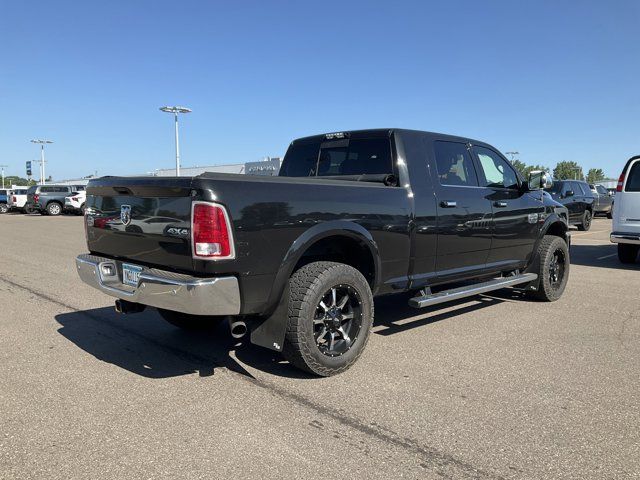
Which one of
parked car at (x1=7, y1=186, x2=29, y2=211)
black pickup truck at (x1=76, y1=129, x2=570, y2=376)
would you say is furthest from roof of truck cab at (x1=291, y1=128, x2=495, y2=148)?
parked car at (x1=7, y1=186, x2=29, y2=211)

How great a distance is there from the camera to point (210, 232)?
10.5 ft

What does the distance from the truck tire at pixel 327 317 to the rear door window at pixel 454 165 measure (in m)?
1.58

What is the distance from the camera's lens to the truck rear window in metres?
4.70

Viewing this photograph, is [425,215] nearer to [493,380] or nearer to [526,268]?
[493,380]

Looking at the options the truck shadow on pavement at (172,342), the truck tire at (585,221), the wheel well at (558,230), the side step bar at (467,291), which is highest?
the wheel well at (558,230)

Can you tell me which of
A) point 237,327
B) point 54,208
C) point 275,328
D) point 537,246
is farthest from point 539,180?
point 54,208

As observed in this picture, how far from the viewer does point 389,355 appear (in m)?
4.35

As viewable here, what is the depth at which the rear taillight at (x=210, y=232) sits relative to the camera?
3.19 meters

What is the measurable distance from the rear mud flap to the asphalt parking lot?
325 millimetres

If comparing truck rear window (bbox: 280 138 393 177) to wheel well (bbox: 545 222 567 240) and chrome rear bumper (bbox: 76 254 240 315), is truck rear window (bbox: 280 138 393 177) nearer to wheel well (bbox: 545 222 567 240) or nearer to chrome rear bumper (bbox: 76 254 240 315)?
chrome rear bumper (bbox: 76 254 240 315)

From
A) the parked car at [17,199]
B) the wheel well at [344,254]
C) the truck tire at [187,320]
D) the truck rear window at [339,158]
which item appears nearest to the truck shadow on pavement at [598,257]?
the truck rear window at [339,158]

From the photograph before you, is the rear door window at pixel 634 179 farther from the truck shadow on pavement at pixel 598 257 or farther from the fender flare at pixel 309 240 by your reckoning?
the fender flare at pixel 309 240

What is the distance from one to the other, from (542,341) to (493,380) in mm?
1266

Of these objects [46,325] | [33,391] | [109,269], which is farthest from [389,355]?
[46,325]
